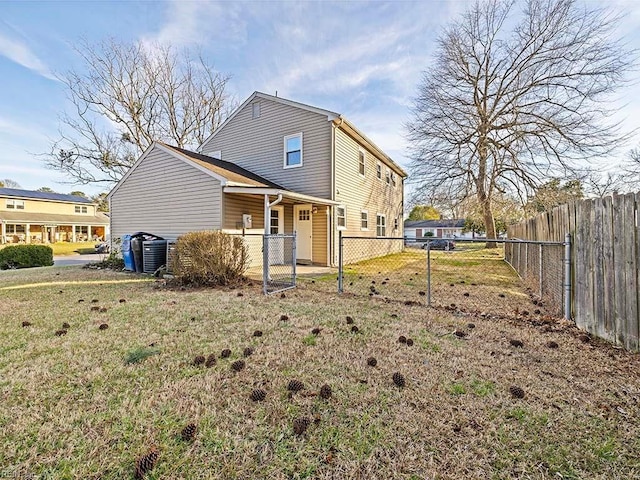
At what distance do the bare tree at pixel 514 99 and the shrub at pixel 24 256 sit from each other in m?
19.7

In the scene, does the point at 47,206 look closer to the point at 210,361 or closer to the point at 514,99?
the point at 210,361

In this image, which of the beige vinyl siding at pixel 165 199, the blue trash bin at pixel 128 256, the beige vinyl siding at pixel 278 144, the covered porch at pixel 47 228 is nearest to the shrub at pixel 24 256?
the beige vinyl siding at pixel 165 199

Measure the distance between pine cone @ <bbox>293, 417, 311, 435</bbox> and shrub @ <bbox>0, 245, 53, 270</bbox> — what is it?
51.6ft

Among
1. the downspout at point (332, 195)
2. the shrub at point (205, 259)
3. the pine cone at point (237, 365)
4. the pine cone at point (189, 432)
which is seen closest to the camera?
the pine cone at point (189, 432)

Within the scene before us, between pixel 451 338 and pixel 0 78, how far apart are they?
63.0 feet

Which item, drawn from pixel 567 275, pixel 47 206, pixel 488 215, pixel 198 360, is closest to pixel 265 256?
pixel 198 360

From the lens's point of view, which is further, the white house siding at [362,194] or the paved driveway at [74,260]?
the paved driveway at [74,260]

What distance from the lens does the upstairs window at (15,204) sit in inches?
1141

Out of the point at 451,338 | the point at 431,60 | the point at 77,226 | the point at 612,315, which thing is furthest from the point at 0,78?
the point at 77,226

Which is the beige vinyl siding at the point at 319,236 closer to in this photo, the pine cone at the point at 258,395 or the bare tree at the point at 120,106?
the pine cone at the point at 258,395

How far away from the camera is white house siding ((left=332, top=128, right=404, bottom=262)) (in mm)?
11977

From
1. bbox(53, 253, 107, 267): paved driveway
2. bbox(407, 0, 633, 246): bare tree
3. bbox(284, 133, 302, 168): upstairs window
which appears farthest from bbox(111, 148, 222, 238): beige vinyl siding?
bbox(407, 0, 633, 246): bare tree

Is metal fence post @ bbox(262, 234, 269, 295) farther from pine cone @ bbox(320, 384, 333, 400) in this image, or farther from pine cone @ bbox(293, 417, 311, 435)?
pine cone @ bbox(293, 417, 311, 435)

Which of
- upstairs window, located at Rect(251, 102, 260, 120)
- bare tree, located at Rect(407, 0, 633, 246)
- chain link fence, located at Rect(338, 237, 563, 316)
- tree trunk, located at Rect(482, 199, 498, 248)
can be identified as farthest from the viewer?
tree trunk, located at Rect(482, 199, 498, 248)
